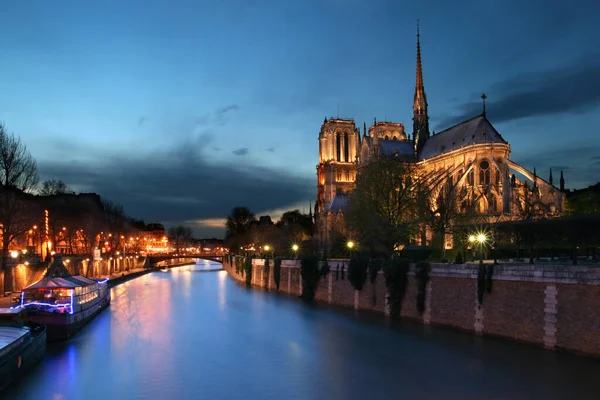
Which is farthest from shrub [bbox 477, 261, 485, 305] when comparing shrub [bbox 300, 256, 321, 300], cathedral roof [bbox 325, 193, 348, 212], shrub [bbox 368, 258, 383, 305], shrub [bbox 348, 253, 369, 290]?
cathedral roof [bbox 325, 193, 348, 212]

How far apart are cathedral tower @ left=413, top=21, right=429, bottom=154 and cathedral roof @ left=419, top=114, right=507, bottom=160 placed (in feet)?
11.5

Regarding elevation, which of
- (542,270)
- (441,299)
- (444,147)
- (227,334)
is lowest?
(227,334)

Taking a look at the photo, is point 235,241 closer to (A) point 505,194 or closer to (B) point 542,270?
(A) point 505,194

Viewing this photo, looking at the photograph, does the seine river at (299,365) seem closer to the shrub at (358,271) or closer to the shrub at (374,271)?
the shrub at (374,271)

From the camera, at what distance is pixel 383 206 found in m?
47.3

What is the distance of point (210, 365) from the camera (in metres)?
23.6

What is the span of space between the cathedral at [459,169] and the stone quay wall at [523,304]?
23788 millimetres

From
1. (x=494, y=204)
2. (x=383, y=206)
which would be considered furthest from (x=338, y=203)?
(x=383, y=206)

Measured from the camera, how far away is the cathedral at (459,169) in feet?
205

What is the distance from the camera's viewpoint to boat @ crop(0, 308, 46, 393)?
59.4 feet

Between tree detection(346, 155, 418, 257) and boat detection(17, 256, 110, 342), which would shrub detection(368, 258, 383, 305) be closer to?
tree detection(346, 155, 418, 257)

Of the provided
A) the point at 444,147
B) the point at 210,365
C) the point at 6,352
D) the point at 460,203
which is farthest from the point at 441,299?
the point at 444,147

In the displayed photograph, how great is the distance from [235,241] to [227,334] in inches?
3584

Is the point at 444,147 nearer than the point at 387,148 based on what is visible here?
Yes
